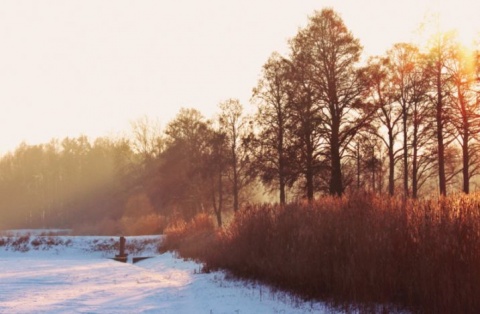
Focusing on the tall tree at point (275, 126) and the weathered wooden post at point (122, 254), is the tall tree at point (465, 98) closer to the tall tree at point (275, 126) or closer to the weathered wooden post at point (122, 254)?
the tall tree at point (275, 126)

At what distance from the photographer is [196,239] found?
27781 mm

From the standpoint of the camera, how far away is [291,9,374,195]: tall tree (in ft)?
96.6

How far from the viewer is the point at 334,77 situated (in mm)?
29469

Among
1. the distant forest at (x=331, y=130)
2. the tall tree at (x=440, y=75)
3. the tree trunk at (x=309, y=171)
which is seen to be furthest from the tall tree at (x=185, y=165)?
the tall tree at (x=440, y=75)

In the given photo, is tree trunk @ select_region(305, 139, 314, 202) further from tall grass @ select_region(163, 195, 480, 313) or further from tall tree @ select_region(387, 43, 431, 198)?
tall grass @ select_region(163, 195, 480, 313)

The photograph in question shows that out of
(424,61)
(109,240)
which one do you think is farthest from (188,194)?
(424,61)

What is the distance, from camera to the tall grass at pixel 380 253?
865 centimetres

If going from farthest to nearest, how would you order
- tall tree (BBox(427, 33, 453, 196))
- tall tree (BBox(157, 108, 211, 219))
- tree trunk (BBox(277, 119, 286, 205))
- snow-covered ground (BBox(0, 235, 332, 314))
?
1. tall tree (BBox(157, 108, 211, 219))
2. tree trunk (BBox(277, 119, 286, 205))
3. tall tree (BBox(427, 33, 453, 196))
4. snow-covered ground (BBox(0, 235, 332, 314))

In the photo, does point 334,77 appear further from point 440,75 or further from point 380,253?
point 380,253

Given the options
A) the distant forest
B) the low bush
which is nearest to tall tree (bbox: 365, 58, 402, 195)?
the distant forest

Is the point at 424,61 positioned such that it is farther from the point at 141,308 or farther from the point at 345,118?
the point at 141,308

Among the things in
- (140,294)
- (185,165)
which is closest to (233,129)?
(185,165)

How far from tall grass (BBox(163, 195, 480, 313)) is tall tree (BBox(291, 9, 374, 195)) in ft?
49.5

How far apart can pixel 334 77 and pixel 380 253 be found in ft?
67.3
